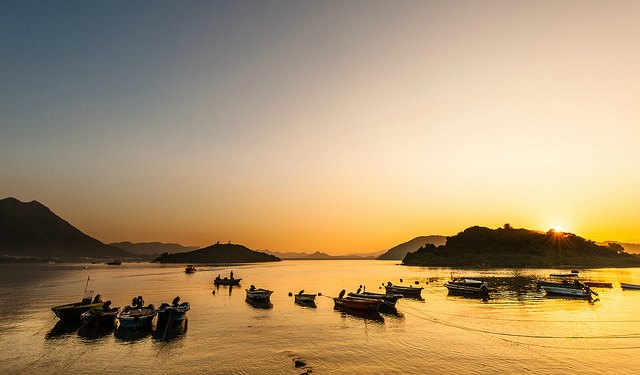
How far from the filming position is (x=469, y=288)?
2783 inches

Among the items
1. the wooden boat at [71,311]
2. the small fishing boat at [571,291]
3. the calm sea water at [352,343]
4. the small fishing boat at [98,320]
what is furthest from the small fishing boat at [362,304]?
the small fishing boat at [571,291]

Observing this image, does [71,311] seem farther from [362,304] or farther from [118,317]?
[362,304]

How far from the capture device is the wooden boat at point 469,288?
6950 centimetres

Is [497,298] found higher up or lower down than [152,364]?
higher up

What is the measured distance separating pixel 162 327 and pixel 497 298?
56.7m

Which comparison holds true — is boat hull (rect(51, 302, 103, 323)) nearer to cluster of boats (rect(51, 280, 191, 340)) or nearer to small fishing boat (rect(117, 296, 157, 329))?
cluster of boats (rect(51, 280, 191, 340))

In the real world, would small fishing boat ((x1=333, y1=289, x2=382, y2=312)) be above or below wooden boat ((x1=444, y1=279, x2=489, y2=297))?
below

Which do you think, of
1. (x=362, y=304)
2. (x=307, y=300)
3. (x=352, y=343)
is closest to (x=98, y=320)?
(x=352, y=343)

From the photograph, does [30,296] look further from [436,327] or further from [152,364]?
[436,327]

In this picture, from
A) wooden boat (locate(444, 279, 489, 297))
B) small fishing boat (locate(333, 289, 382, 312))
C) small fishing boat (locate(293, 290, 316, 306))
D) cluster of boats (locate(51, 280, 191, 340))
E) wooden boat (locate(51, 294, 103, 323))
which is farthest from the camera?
wooden boat (locate(444, 279, 489, 297))

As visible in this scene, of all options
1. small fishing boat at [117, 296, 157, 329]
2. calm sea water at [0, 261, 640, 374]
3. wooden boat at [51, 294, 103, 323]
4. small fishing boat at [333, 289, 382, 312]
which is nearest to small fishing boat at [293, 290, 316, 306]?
calm sea water at [0, 261, 640, 374]

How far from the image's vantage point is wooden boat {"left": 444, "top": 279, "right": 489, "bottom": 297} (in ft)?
228

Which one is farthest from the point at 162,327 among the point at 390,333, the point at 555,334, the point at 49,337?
the point at 555,334

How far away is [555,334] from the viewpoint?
123 feet
